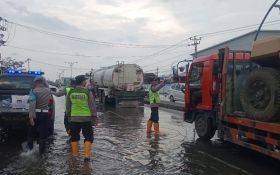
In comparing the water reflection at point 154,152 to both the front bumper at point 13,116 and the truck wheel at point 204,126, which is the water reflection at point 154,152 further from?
the front bumper at point 13,116

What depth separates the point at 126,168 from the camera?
7641mm

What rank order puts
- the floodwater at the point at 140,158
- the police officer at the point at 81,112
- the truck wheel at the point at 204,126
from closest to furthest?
Answer: the floodwater at the point at 140,158
the police officer at the point at 81,112
the truck wheel at the point at 204,126

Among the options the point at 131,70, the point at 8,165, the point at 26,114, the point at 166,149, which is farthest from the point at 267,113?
the point at 131,70

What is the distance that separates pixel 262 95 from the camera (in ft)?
26.8

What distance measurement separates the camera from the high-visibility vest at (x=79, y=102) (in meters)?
8.17

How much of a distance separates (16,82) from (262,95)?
6.75 meters

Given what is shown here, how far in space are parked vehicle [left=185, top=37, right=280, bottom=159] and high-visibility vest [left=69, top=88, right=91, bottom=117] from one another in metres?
3.34

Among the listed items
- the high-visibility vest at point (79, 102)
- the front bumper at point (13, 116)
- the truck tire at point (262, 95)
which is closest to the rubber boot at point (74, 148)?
the high-visibility vest at point (79, 102)

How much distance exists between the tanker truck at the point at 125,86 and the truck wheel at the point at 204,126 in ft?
47.2

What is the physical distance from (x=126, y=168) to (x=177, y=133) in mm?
5328

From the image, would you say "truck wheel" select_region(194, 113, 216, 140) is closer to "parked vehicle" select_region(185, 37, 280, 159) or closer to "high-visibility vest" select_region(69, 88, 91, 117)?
"parked vehicle" select_region(185, 37, 280, 159)

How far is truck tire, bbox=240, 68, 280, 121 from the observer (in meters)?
7.60


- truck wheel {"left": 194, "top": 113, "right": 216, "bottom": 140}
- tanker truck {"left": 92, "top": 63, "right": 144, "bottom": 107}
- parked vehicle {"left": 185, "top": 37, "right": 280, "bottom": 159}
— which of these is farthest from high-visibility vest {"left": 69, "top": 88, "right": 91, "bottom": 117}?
tanker truck {"left": 92, "top": 63, "right": 144, "bottom": 107}

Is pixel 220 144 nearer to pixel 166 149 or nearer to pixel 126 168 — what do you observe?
pixel 166 149
